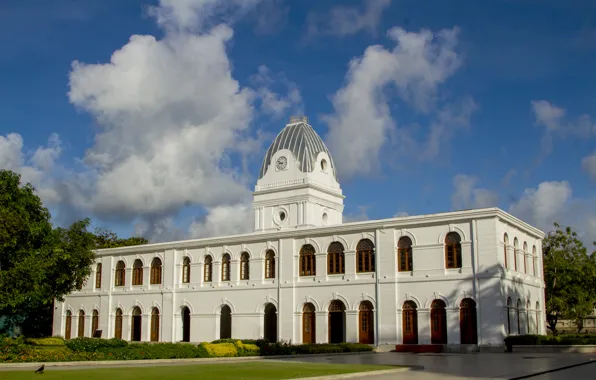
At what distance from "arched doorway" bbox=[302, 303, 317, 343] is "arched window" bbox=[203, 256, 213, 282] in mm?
9383

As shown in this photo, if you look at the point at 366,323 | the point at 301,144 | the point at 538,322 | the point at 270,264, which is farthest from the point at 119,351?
the point at 301,144

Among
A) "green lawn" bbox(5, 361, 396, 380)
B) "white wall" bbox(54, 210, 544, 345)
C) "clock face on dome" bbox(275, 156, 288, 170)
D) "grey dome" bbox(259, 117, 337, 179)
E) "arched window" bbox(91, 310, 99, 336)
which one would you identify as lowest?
"green lawn" bbox(5, 361, 396, 380)

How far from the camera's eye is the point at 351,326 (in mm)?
46438

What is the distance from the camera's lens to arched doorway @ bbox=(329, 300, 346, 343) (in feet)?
156

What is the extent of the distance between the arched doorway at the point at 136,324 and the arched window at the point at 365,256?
2100 cm

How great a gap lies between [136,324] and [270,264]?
1455 cm

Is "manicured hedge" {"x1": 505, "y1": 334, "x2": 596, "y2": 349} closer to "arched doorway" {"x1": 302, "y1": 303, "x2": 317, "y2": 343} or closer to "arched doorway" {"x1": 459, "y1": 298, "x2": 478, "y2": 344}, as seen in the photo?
"arched doorway" {"x1": 459, "y1": 298, "x2": 478, "y2": 344}

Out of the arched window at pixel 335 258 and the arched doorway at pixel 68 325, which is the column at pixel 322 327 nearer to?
the arched window at pixel 335 258

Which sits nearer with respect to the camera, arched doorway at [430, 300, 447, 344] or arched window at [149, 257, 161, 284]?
arched doorway at [430, 300, 447, 344]

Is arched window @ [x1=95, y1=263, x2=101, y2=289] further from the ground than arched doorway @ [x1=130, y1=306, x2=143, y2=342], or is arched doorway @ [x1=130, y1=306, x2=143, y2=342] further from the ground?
arched window @ [x1=95, y1=263, x2=101, y2=289]

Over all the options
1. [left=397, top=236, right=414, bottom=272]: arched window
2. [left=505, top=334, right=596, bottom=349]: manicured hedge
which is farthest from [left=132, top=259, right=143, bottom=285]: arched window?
[left=505, top=334, right=596, bottom=349]: manicured hedge

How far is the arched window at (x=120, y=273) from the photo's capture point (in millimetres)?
59875

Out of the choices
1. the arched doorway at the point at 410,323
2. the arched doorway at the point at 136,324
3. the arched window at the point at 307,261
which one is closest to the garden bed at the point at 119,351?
the arched doorway at the point at 410,323

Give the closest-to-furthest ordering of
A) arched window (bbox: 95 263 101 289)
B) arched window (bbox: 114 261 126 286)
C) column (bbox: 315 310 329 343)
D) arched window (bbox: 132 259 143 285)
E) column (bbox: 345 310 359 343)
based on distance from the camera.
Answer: column (bbox: 345 310 359 343) → column (bbox: 315 310 329 343) → arched window (bbox: 132 259 143 285) → arched window (bbox: 114 261 126 286) → arched window (bbox: 95 263 101 289)
